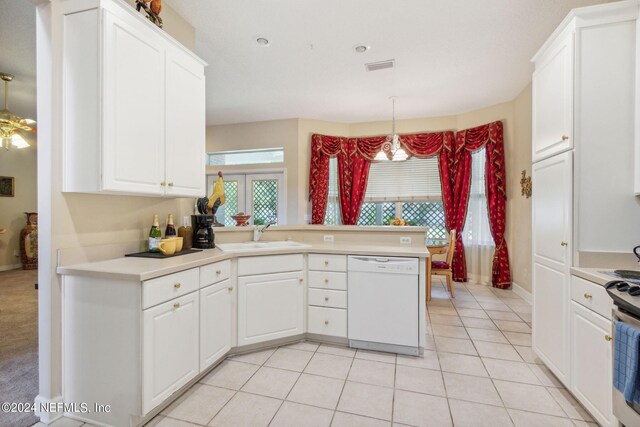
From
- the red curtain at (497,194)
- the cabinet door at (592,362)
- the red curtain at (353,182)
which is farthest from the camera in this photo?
the red curtain at (353,182)

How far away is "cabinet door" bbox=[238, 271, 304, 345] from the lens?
248cm

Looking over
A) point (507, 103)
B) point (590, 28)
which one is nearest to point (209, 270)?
point (590, 28)

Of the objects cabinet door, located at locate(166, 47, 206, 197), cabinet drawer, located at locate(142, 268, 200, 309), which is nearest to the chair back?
cabinet door, located at locate(166, 47, 206, 197)

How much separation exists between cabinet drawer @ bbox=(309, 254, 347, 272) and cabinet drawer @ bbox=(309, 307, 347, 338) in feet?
1.22

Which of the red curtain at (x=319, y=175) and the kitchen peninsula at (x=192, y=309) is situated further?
the red curtain at (x=319, y=175)

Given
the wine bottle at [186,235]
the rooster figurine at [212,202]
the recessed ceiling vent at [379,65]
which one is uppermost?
the recessed ceiling vent at [379,65]

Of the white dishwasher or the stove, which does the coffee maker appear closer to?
the white dishwasher

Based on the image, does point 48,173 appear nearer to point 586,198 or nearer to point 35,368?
point 35,368

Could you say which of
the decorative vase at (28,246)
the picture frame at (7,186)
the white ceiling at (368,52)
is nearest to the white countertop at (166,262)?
the white ceiling at (368,52)

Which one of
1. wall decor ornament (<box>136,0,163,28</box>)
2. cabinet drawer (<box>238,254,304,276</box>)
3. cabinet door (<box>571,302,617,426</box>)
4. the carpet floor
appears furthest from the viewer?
cabinet drawer (<box>238,254,304,276</box>)

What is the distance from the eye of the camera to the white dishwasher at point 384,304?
8.15ft

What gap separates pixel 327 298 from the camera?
2691 millimetres

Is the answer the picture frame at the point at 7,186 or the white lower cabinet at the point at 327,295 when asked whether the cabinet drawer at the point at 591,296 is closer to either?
the white lower cabinet at the point at 327,295

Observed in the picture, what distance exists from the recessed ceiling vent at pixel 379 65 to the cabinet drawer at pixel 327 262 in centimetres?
234
